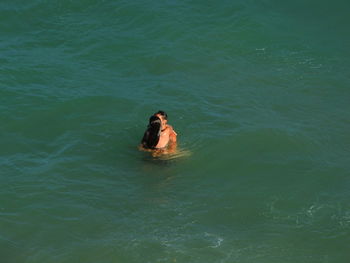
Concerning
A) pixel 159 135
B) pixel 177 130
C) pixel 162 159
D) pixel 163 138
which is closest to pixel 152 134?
pixel 159 135

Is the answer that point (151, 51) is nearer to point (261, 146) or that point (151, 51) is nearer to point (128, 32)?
point (128, 32)

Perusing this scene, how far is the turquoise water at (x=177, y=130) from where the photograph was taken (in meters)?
13.9

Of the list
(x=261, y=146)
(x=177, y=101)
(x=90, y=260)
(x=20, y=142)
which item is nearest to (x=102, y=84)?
(x=177, y=101)

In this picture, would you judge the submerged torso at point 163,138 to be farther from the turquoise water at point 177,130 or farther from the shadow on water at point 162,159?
the turquoise water at point 177,130

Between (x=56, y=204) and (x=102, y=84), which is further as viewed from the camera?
(x=102, y=84)

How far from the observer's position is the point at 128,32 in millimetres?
22547

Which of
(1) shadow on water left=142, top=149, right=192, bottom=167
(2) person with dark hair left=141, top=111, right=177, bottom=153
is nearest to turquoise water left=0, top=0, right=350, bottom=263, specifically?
(1) shadow on water left=142, top=149, right=192, bottom=167

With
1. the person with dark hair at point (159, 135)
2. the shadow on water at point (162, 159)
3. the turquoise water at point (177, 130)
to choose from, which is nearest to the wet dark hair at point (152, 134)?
the person with dark hair at point (159, 135)

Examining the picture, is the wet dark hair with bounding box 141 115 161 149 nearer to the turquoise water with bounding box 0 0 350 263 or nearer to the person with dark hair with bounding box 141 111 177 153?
the person with dark hair with bounding box 141 111 177 153

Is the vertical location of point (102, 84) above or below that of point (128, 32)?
below

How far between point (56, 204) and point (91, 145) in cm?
251

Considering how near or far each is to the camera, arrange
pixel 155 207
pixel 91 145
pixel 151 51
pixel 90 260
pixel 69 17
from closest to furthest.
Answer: pixel 90 260 < pixel 155 207 < pixel 91 145 < pixel 151 51 < pixel 69 17

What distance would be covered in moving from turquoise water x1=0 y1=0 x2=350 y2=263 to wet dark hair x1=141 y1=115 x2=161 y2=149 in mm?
384

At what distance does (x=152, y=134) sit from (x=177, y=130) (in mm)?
1887
